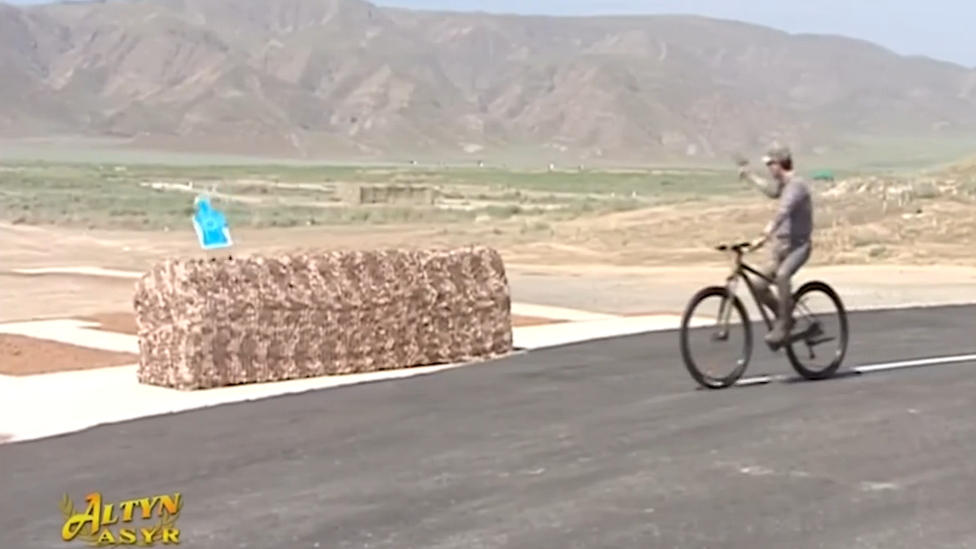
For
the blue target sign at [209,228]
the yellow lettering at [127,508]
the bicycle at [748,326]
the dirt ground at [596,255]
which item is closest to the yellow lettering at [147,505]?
the yellow lettering at [127,508]

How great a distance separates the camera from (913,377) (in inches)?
532

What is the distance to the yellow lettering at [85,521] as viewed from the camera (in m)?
8.59

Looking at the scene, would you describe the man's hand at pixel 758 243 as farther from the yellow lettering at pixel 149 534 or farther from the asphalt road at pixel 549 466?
the yellow lettering at pixel 149 534

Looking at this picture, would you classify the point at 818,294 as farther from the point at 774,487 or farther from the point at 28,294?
the point at 28,294

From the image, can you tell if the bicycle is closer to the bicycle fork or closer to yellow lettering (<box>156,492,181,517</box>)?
the bicycle fork

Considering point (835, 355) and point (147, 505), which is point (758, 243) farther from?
point (147, 505)

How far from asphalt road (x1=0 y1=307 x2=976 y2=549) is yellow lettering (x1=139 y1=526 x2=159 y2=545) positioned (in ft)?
0.50

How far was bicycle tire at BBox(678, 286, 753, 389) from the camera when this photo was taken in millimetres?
12922

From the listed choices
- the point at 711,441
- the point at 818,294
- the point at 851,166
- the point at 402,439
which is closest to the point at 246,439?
the point at 402,439

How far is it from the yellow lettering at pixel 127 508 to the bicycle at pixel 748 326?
4836mm

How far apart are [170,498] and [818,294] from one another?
5938mm

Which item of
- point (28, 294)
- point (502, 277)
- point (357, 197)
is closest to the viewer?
point (502, 277)

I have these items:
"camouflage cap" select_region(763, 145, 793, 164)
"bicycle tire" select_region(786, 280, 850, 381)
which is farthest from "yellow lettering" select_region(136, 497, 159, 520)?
"camouflage cap" select_region(763, 145, 793, 164)

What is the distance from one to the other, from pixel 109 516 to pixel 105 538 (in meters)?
0.46
